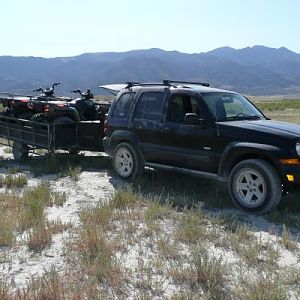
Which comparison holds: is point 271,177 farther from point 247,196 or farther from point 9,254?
point 9,254

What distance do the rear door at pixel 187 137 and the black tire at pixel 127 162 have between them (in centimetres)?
77

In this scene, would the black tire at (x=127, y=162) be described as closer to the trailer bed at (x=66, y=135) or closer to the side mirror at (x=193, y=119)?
the trailer bed at (x=66, y=135)

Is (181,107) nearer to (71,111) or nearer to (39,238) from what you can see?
(71,111)

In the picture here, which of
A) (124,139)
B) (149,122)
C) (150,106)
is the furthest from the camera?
(124,139)

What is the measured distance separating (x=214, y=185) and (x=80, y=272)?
500 centimetres

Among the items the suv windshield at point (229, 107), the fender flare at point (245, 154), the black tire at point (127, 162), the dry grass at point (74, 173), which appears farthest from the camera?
the dry grass at point (74, 173)

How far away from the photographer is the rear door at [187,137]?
27.1 feet

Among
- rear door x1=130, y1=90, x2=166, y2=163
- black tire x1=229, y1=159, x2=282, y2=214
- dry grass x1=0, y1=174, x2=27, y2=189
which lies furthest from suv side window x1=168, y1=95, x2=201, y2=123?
dry grass x1=0, y1=174, x2=27, y2=189

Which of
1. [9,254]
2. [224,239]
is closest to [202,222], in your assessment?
[224,239]

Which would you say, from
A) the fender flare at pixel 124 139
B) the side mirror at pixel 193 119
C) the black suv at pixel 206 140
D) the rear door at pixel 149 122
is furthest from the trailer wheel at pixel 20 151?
the side mirror at pixel 193 119

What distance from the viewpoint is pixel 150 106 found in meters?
9.45

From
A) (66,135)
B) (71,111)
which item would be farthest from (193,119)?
(71,111)

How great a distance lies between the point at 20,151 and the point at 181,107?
5.70 metres

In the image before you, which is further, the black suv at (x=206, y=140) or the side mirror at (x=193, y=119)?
the side mirror at (x=193, y=119)
